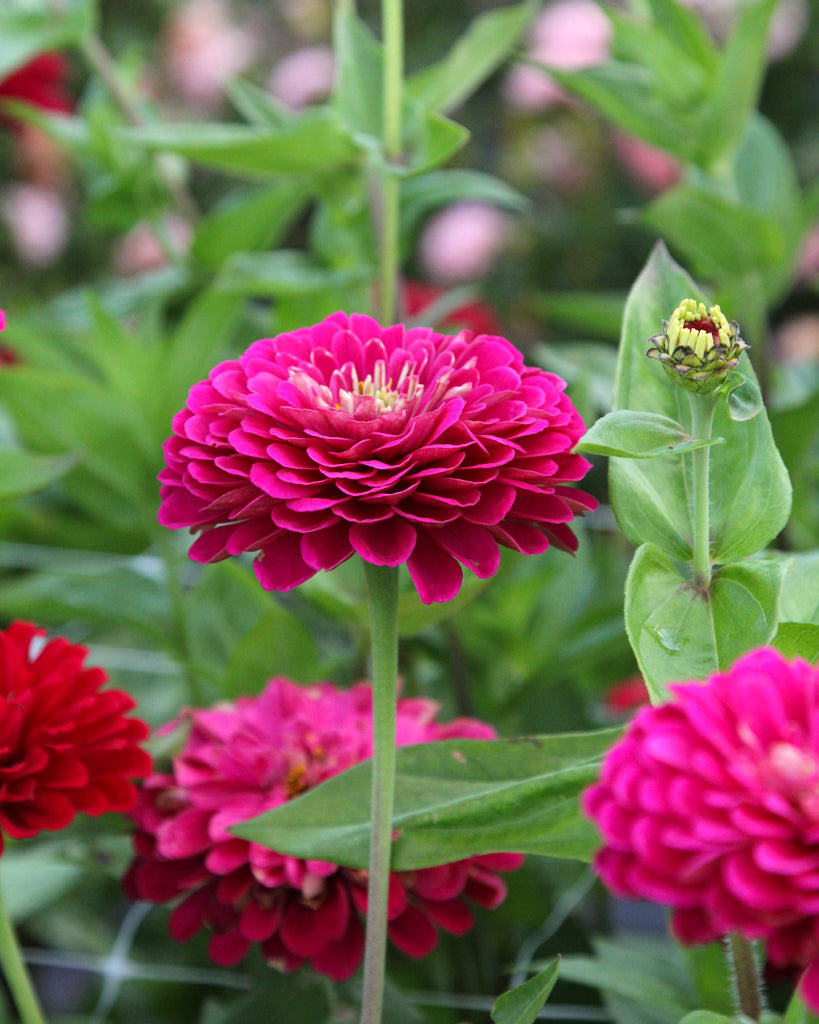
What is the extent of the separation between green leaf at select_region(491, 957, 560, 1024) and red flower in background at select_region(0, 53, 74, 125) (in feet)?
1.77

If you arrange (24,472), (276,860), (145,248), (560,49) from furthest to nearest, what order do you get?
(145,248)
(560,49)
(24,472)
(276,860)

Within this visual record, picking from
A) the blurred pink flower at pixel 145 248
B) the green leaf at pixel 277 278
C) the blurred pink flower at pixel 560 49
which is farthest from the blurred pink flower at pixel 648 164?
the green leaf at pixel 277 278

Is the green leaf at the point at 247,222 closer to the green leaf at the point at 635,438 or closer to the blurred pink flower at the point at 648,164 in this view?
the green leaf at the point at 635,438

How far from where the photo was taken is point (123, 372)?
0.44m

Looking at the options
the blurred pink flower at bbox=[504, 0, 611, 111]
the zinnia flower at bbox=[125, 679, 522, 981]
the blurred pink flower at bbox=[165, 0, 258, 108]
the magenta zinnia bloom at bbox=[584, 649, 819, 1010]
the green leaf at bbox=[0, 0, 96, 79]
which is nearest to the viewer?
the magenta zinnia bloom at bbox=[584, 649, 819, 1010]

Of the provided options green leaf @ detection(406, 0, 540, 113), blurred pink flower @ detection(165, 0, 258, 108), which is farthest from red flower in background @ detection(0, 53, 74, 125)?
blurred pink flower @ detection(165, 0, 258, 108)

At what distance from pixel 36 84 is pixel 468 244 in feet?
1.32

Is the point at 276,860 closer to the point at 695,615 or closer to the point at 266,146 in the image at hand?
the point at 695,615

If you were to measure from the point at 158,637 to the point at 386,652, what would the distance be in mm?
197

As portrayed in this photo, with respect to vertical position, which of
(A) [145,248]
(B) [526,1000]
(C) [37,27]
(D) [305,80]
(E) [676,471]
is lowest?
(B) [526,1000]

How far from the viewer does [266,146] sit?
0.39 metres

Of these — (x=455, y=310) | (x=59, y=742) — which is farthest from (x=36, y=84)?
(x=59, y=742)

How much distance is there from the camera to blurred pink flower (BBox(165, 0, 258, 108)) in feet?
3.42

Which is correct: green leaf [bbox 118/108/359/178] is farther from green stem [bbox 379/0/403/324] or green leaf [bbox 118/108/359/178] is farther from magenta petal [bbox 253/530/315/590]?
magenta petal [bbox 253/530/315/590]
